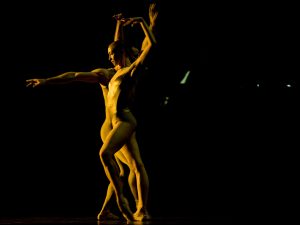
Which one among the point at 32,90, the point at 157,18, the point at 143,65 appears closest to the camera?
the point at 143,65

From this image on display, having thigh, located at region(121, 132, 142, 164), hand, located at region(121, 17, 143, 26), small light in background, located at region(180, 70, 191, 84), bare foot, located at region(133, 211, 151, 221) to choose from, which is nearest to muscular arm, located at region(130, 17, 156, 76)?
hand, located at region(121, 17, 143, 26)

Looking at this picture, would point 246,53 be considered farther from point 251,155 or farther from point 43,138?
point 43,138

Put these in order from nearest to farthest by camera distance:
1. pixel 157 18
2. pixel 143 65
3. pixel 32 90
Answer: pixel 143 65 → pixel 157 18 → pixel 32 90

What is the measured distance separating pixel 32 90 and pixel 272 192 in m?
3.66

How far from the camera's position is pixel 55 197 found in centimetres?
725

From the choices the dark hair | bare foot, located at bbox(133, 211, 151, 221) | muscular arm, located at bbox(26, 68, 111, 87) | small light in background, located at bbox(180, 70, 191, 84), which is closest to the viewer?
muscular arm, located at bbox(26, 68, 111, 87)

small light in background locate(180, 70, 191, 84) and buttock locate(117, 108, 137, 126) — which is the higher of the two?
small light in background locate(180, 70, 191, 84)

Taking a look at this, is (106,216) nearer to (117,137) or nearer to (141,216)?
(141,216)

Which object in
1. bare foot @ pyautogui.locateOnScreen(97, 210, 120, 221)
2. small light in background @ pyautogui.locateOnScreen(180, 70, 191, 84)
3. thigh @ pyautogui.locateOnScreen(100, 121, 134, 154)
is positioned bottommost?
bare foot @ pyautogui.locateOnScreen(97, 210, 120, 221)

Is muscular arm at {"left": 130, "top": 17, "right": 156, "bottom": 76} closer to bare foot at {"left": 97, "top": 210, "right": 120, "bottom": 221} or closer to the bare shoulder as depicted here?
the bare shoulder

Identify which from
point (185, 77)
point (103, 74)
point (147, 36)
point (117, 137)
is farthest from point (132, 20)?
point (185, 77)

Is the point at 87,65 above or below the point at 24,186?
above

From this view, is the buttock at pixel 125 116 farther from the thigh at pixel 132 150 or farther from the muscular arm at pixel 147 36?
the muscular arm at pixel 147 36

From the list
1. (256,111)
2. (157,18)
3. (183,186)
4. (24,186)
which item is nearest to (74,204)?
(24,186)
